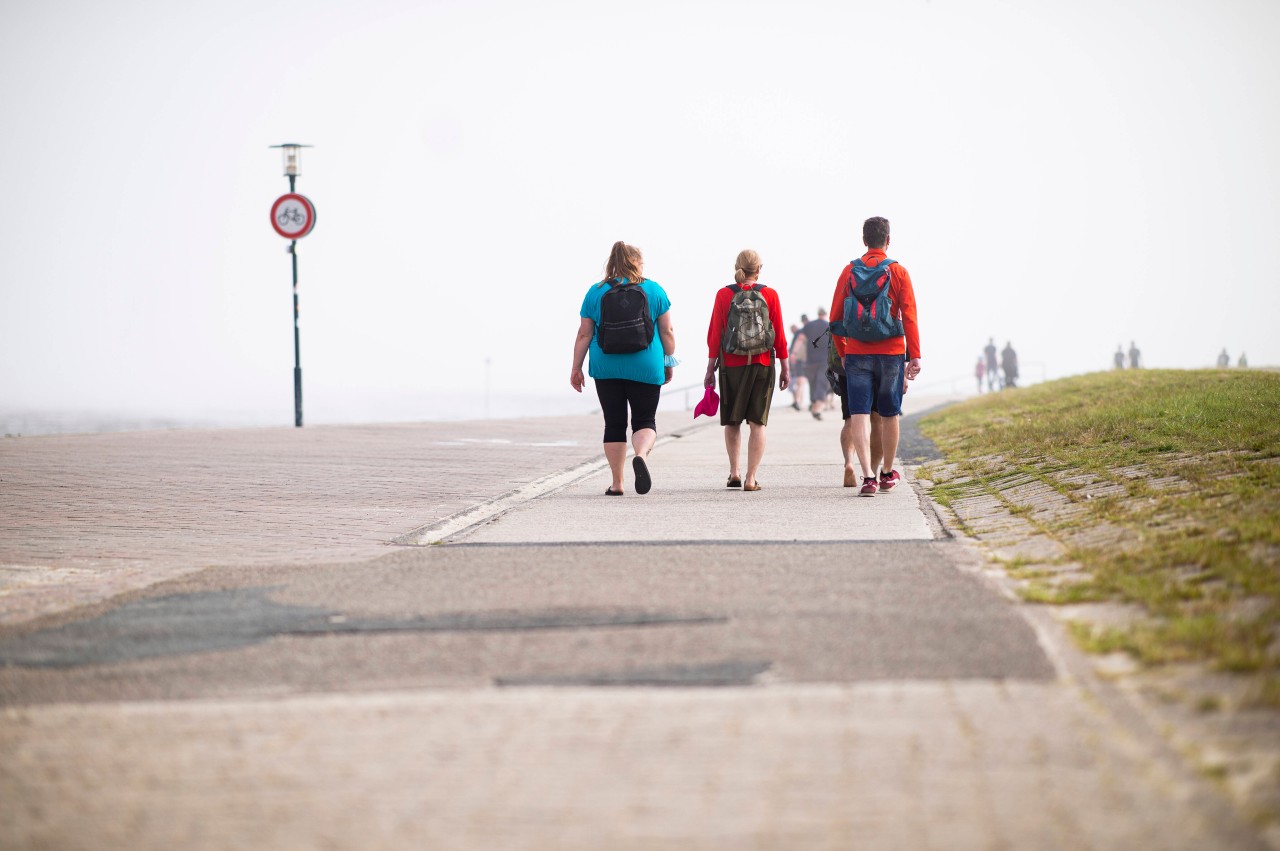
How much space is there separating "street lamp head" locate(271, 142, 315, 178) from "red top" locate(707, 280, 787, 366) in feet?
48.9

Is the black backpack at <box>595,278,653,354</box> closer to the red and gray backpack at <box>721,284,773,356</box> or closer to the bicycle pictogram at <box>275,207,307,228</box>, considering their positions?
the red and gray backpack at <box>721,284,773,356</box>

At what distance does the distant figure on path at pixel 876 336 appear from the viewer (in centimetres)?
989

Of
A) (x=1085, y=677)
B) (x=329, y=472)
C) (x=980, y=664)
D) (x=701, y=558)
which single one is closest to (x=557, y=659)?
(x=980, y=664)

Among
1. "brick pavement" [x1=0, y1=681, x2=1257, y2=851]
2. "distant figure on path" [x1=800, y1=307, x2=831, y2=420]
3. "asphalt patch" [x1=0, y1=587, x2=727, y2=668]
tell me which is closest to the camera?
"brick pavement" [x1=0, y1=681, x2=1257, y2=851]

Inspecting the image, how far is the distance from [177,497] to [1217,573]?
8020 mm

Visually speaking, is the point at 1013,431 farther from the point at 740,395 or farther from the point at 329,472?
the point at 329,472

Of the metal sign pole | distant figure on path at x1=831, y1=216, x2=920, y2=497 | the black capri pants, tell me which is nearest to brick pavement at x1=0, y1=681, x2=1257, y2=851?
distant figure on path at x1=831, y1=216, x2=920, y2=497

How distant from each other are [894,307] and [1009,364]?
39851mm

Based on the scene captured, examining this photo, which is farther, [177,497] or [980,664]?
[177,497]

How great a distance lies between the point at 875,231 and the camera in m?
10.1

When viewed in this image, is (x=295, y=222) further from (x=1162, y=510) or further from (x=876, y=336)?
(x=1162, y=510)

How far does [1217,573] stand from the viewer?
5297mm

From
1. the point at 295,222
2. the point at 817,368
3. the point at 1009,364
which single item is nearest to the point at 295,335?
the point at 295,222

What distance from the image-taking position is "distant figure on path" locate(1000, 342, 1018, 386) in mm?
48094
